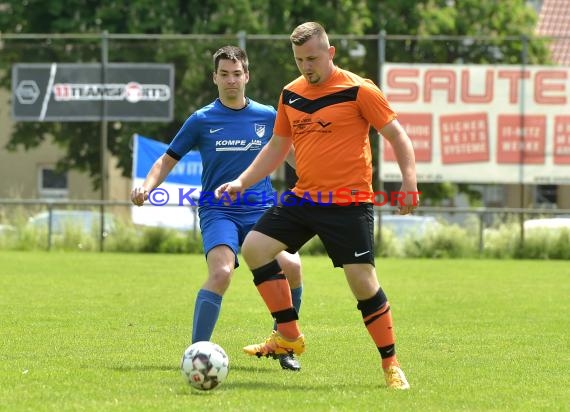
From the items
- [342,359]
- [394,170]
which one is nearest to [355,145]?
[342,359]

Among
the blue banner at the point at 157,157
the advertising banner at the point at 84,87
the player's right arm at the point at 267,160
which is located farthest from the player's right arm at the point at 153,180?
the advertising banner at the point at 84,87

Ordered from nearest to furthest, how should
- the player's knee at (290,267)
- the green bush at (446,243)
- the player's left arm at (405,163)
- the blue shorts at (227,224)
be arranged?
the player's left arm at (405,163)
the blue shorts at (227,224)
the player's knee at (290,267)
the green bush at (446,243)

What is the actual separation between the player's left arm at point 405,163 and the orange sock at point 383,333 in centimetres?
63

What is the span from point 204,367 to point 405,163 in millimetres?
1625

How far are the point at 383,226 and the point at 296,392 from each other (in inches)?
679

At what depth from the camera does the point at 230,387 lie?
731 centimetres

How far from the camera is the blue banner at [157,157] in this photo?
23406 mm

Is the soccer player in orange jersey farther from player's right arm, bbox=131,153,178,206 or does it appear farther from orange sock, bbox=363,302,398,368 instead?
player's right arm, bbox=131,153,178,206

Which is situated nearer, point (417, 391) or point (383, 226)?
point (417, 391)

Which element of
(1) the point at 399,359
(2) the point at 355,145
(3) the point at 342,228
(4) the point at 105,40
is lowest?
(1) the point at 399,359

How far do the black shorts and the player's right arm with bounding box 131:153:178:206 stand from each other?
0.89 m

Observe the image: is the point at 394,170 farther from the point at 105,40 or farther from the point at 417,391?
the point at 417,391

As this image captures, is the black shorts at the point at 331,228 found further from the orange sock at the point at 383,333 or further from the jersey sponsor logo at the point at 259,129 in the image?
the jersey sponsor logo at the point at 259,129

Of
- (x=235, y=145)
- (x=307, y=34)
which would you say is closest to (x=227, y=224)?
(x=235, y=145)
